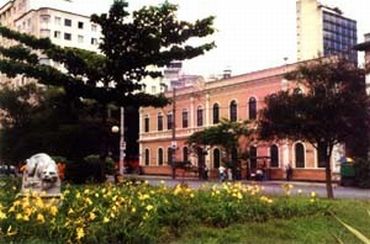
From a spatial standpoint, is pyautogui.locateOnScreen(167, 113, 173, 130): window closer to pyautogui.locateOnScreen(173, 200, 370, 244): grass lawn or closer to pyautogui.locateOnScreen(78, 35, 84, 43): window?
pyautogui.locateOnScreen(78, 35, 84, 43): window

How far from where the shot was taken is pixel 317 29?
1729 inches

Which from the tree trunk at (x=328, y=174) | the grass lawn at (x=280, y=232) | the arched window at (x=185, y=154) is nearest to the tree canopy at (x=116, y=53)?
the tree trunk at (x=328, y=174)

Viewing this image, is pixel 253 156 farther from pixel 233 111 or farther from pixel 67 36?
pixel 67 36

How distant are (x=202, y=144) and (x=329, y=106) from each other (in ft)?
77.6

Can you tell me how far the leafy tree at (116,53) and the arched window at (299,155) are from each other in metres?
21.8

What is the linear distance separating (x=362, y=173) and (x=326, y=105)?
Result: 13743 mm

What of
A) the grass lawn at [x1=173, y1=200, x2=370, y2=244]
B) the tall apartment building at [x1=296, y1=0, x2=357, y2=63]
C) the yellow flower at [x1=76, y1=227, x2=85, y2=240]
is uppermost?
the tall apartment building at [x1=296, y1=0, x2=357, y2=63]

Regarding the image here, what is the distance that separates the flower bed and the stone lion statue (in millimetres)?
281

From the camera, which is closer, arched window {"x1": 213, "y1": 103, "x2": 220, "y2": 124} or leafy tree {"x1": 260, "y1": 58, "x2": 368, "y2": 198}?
leafy tree {"x1": 260, "y1": 58, "x2": 368, "y2": 198}

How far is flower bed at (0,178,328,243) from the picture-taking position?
7.93m

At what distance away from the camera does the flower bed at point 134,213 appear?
793cm

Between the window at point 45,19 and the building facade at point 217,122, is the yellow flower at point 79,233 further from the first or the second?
the building facade at point 217,122

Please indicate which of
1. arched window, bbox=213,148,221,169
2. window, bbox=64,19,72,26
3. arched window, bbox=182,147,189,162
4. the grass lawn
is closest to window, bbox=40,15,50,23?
window, bbox=64,19,72,26

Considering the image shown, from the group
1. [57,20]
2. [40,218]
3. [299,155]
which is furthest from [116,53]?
[299,155]
